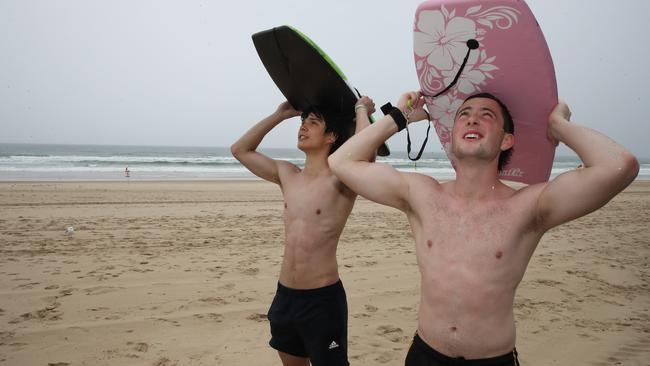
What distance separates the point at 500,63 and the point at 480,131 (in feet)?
1.16

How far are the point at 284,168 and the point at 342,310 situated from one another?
1124mm

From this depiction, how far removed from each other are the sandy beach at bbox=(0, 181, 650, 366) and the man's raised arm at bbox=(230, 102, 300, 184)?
5.74ft

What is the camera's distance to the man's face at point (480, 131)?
5.99 feet

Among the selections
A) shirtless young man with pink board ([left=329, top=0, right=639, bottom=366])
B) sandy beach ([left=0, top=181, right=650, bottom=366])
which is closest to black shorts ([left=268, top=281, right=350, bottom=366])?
shirtless young man with pink board ([left=329, top=0, right=639, bottom=366])

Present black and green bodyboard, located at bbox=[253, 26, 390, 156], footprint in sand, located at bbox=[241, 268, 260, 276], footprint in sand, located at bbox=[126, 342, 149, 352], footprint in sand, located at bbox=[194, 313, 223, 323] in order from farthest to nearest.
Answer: footprint in sand, located at bbox=[241, 268, 260, 276] → footprint in sand, located at bbox=[194, 313, 223, 323] → footprint in sand, located at bbox=[126, 342, 149, 352] → black and green bodyboard, located at bbox=[253, 26, 390, 156]

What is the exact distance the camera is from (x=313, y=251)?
2.63 meters

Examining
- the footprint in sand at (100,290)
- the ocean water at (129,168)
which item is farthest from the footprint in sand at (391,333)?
the ocean water at (129,168)

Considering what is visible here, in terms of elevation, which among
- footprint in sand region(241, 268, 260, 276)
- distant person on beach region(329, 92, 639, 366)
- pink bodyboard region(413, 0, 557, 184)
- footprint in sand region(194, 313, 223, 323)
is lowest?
footprint in sand region(194, 313, 223, 323)

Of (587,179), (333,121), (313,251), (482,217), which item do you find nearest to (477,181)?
(482,217)

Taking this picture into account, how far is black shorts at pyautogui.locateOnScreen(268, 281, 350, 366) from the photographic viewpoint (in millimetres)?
2398

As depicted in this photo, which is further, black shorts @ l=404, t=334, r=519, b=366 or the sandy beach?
the sandy beach

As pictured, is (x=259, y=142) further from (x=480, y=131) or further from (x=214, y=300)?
(x=214, y=300)

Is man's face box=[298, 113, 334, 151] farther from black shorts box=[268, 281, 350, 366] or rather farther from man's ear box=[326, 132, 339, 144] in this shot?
black shorts box=[268, 281, 350, 366]

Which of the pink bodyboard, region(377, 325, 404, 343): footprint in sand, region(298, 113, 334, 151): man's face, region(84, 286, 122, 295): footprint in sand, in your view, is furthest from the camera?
region(84, 286, 122, 295): footprint in sand
